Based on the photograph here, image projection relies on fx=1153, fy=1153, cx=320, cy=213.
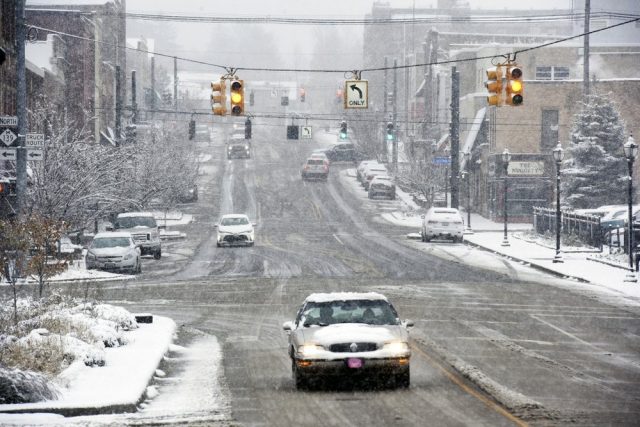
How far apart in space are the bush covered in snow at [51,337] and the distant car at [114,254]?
1476 centimetres

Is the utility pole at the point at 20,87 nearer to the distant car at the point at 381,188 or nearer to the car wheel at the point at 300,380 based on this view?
the car wheel at the point at 300,380

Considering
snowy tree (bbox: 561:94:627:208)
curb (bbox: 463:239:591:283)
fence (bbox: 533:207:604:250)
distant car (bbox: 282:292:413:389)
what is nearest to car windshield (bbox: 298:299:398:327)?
distant car (bbox: 282:292:413:389)

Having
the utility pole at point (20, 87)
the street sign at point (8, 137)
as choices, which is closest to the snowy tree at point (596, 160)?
the utility pole at point (20, 87)

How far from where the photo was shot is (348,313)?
17469 mm

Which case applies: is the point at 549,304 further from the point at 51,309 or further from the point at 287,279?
the point at 51,309

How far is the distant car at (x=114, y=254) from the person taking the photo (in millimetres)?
39500

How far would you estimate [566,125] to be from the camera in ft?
239

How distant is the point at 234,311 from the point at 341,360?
42.3 feet

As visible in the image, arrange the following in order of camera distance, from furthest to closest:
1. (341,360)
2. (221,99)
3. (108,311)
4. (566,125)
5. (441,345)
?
(566,125)
(221,99)
(108,311)
(441,345)
(341,360)

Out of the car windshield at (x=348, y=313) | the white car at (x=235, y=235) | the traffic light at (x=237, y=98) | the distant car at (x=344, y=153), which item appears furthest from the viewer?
the distant car at (x=344, y=153)

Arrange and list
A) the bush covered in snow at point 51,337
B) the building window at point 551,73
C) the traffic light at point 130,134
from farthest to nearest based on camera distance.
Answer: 1. the building window at point 551,73
2. the traffic light at point 130,134
3. the bush covered in snow at point 51,337

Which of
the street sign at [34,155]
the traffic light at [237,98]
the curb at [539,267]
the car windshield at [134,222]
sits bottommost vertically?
the curb at [539,267]

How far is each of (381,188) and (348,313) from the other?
222ft

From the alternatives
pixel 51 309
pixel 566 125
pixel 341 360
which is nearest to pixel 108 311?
pixel 51 309
